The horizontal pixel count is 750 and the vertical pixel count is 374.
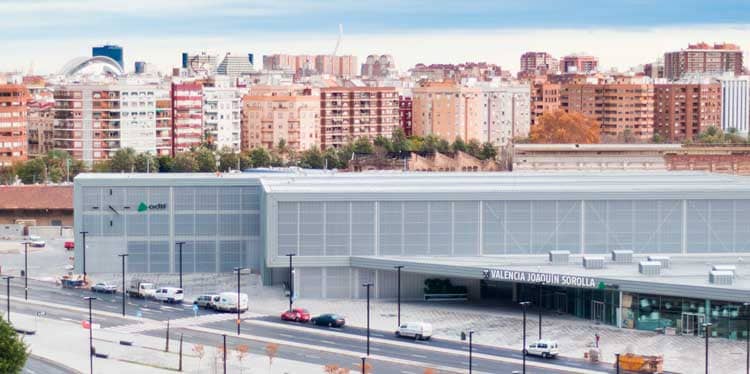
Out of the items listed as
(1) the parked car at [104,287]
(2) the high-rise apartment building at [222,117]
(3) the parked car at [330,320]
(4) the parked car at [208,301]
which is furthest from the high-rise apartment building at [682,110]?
(3) the parked car at [330,320]

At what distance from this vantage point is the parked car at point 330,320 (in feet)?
178

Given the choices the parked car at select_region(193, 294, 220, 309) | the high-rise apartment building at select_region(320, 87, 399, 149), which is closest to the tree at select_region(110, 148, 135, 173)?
the high-rise apartment building at select_region(320, 87, 399, 149)

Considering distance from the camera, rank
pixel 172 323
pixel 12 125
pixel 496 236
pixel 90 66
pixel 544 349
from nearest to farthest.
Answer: pixel 544 349 → pixel 172 323 → pixel 496 236 → pixel 12 125 → pixel 90 66

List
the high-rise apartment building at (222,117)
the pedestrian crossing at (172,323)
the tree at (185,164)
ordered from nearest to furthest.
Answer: the pedestrian crossing at (172,323), the tree at (185,164), the high-rise apartment building at (222,117)

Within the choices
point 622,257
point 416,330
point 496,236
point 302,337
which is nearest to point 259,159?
point 496,236

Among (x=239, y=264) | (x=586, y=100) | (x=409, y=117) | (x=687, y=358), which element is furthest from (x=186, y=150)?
(x=687, y=358)

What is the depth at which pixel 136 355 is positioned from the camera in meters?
49.8

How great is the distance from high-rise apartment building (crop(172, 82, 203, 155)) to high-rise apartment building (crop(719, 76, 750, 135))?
54.3 metres

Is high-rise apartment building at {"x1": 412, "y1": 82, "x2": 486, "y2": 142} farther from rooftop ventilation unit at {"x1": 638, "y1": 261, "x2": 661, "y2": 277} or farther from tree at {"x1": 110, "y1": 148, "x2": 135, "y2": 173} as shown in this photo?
rooftop ventilation unit at {"x1": 638, "y1": 261, "x2": 661, "y2": 277}

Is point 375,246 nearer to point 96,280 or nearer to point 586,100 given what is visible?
point 96,280

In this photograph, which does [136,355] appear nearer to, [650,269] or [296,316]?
[296,316]

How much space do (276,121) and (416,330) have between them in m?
88.8

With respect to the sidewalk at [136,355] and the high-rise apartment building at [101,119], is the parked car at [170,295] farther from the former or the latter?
the high-rise apartment building at [101,119]

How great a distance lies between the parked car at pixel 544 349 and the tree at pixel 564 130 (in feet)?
277
